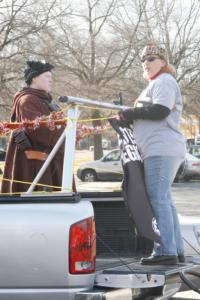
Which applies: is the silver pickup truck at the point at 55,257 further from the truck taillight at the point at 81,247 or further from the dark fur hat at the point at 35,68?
the dark fur hat at the point at 35,68

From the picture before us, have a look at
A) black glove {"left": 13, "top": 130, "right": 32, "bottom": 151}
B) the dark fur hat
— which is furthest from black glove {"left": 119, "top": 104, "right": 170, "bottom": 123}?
the dark fur hat

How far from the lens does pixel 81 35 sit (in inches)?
1356

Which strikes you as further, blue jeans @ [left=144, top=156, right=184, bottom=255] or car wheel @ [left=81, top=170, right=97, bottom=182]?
car wheel @ [left=81, top=170, right=97, bottom=182]

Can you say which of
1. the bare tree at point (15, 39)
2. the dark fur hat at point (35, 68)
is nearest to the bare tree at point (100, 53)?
the bare tree at point (15, 39)

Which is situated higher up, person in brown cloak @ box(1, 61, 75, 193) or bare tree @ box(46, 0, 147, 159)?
bare tree @ box(46, 0, 147, 159)

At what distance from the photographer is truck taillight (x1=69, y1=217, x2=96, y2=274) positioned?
13.5 feet

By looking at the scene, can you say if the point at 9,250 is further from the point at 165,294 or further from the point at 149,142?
the point at 149,142

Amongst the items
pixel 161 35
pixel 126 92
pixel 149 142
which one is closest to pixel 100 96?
pixel 126 92

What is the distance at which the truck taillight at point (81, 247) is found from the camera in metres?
4.13

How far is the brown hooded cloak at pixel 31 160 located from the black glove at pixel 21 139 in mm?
39

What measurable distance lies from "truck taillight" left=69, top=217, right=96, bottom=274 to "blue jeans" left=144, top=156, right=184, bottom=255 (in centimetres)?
84

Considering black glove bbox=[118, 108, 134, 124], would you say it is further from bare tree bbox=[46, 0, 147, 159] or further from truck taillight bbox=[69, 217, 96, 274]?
bare tree bbox=[46, 0, 147, 159]

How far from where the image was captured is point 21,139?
5.54 meters

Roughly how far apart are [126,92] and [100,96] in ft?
4.97
